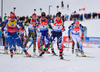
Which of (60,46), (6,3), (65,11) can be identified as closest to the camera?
(60,46)

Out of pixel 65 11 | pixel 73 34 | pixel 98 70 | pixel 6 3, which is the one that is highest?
pixel 6 3

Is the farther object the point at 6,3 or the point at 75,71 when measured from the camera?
the point at 6,3

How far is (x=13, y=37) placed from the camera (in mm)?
6293

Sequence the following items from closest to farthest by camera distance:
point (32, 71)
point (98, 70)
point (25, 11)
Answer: point (32, 71), point (98, 70), point (25, 11)

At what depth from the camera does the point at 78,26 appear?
8.06 m

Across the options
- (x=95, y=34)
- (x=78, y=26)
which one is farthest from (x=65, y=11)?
(x=78, y=26)

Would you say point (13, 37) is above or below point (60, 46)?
above

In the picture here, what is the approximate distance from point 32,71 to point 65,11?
3250 centimetres

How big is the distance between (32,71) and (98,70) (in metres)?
1.77

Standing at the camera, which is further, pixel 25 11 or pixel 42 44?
pixel 25 11

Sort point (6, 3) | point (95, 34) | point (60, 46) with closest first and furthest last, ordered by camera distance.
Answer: point (60, 46)
point (95, 34)
point (6, 3)

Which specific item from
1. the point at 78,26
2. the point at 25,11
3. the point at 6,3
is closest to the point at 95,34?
the point at 78,26

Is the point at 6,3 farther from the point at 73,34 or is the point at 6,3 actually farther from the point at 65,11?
the point at 73,34

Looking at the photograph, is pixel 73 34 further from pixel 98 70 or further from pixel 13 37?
pixel 98 70
